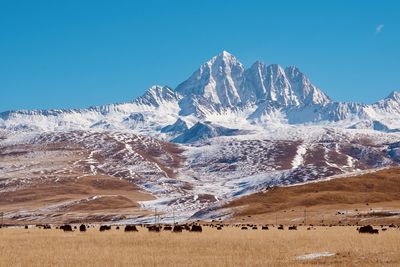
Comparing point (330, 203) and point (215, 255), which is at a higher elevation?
point (330, 203)

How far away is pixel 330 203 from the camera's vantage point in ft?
Result: 529

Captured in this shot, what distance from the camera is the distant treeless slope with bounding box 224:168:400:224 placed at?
125 m

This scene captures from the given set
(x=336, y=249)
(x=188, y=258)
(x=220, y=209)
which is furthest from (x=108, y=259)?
(x=220, y=209)

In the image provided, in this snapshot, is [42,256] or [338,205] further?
[338,205]

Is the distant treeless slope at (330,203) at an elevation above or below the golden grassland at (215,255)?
above

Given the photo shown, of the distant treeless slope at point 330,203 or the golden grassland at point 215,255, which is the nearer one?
the golden grassland at point 215,255

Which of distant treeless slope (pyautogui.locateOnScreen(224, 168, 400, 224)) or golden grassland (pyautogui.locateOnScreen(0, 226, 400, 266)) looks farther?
distant treeless slope (pyautogui.locateOnScreen(224, 168, 400, 224))

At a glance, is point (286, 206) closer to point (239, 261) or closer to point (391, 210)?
point (391, 210)

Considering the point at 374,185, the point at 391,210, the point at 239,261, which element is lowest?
the point at 239,261

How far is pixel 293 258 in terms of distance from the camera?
33094 mm

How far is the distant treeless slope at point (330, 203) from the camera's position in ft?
409

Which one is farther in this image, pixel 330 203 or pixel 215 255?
pixel 330 203

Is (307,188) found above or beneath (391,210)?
above

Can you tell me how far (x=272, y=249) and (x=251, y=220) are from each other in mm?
102836
